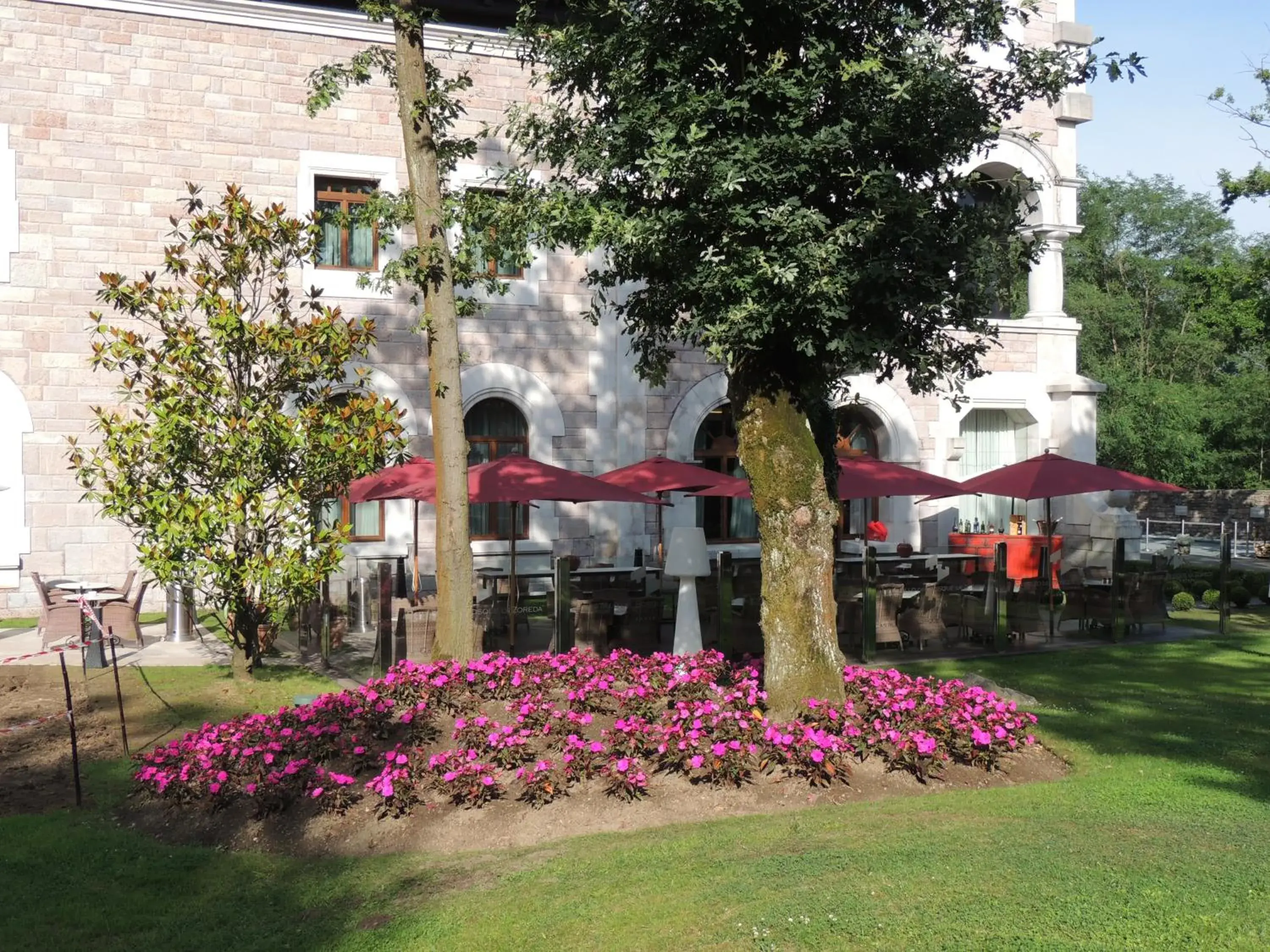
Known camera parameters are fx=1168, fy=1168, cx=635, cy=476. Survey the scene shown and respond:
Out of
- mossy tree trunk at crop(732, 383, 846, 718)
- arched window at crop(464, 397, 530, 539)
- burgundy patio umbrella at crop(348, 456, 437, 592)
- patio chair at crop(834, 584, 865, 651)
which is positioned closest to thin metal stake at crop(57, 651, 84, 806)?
mossy tree trunk at crop(732, 383, 846, 718)

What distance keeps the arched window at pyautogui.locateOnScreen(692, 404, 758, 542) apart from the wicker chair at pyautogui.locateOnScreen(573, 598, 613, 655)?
25.6ft

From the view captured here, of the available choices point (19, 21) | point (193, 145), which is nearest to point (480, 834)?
point (193, 145)

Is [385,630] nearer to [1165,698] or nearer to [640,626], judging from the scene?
[640,626]

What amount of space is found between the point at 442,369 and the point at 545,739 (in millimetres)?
3399

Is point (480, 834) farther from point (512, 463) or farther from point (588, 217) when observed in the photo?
point (512, 463)

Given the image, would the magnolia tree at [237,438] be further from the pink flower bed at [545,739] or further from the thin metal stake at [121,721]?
the pink flower bed at [545,739]

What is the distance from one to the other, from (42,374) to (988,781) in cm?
1414

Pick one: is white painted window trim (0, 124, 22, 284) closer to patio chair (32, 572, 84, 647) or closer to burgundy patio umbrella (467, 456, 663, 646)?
patio chair (32, 572, 84, 647)

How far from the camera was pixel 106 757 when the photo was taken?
9117 millimetres

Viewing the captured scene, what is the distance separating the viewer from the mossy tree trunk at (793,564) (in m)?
8.66

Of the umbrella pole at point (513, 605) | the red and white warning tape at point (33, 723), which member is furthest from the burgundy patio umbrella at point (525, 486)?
the red and white warning tape at point (33, 723)

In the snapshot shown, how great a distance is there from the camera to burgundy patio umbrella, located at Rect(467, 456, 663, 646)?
1268 cm

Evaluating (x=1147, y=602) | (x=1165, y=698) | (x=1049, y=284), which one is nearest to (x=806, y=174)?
(x=1165, y=698)

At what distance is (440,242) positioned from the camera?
399 inches
